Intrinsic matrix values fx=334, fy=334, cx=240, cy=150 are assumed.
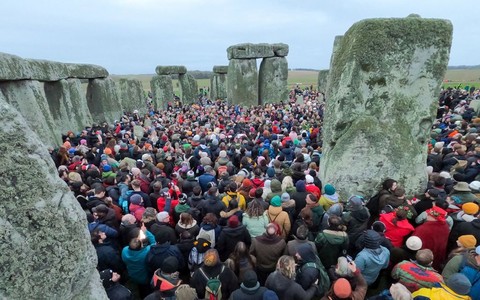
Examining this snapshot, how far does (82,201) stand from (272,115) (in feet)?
39.8

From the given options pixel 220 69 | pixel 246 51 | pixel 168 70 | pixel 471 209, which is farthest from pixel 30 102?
pixel 220 69

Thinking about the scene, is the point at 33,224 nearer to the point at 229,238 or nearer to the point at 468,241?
the point at 229,238

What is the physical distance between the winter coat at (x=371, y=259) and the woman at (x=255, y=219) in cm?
139

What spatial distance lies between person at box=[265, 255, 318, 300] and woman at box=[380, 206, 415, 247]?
1.82 meters

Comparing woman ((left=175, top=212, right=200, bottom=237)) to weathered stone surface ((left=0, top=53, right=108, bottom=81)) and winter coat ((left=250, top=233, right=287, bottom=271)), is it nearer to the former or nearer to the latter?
winter coat ((left=250, top=233, right=287, bottom=271))

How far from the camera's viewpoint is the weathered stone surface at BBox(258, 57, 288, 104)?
80.1 feet

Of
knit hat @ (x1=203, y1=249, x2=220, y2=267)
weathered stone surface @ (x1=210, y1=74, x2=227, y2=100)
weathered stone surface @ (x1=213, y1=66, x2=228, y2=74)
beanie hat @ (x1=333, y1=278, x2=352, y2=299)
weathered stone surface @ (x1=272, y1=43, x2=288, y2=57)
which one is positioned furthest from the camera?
weathered stone surface @ (x1=210, y1=74, x2=227, y2=100)

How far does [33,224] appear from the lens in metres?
1.64

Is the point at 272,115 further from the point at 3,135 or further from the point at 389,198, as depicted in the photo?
the point at 3,135

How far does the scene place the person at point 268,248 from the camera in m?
→ 4.38

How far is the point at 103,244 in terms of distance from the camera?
449 cm

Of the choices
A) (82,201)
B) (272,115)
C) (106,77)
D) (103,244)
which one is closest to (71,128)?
(106,77)

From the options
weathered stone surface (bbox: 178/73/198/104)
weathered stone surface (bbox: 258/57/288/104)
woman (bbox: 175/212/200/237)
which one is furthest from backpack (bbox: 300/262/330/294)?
weathered stone surface (bbox: 178/73/198/104)

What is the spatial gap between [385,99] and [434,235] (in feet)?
9.16
